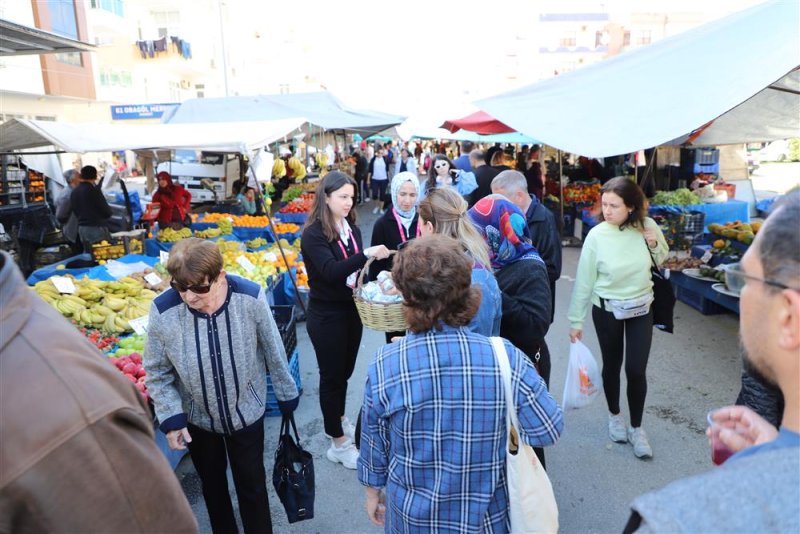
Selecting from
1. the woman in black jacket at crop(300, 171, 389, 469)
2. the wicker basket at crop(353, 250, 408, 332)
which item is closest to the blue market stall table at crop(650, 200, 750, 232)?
the woman in black jacket at crop(300, 171, 389, 469)

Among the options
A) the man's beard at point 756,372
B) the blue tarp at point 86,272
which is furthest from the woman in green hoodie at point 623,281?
the blue tarp at point 86,272

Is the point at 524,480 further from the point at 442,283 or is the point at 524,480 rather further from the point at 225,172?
the point at 225,172

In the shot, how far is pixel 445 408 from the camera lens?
175 cm

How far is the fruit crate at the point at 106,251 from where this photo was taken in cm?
790

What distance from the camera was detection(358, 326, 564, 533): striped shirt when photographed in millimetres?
1750

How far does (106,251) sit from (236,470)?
21.2 ft

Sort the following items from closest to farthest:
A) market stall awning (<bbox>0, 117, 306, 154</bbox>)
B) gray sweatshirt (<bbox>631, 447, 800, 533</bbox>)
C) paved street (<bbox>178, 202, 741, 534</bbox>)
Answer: gray sweatshirt (<bbox>631, 447, 800, 533</bbox>) < paved street (<bbox>178, 202, 741, 534</bbox>) < market stall awning (<bbox>0, 117, 306, 154</bbox>)

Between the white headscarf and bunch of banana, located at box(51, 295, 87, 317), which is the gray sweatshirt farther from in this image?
bunch of banana, located at box(51, 295, 87, 317)

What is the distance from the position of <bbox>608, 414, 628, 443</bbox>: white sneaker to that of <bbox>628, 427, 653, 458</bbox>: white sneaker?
0.07m

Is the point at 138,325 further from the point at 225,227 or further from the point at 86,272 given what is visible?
the point at 225,227

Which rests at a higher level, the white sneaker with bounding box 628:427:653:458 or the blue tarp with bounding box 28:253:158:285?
the blue tarp with bounding box 28:253:158:285

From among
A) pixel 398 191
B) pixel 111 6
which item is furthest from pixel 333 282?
pixel 111 6

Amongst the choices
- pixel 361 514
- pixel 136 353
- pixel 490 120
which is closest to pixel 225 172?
pixel 490 120

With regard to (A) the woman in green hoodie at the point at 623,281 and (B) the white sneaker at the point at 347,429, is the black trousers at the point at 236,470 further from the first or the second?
(A) the woman in green hoodie at the point at 623,281
